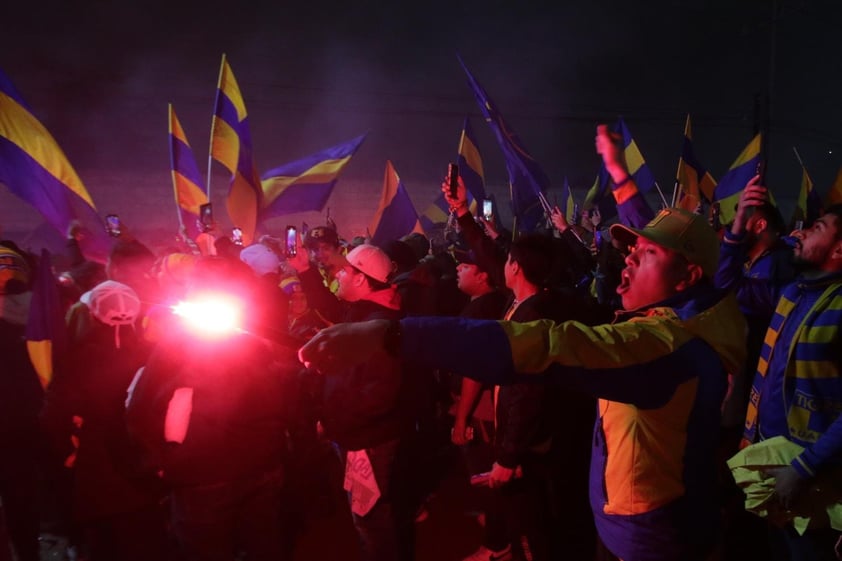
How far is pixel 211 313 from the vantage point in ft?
8.96

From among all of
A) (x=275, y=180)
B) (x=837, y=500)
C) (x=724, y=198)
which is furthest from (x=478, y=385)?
(x=724, y=198)

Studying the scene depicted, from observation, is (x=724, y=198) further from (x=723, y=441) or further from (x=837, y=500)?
(x=837, y=500)

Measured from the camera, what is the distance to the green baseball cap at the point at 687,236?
85.1 inches

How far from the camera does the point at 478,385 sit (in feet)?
14.0

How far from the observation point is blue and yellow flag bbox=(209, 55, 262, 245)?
6.53 metres

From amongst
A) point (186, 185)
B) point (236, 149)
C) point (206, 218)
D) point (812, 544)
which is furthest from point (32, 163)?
point (812, 544)

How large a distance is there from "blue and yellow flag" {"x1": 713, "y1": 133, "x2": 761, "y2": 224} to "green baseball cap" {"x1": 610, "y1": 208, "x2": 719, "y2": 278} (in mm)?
6274

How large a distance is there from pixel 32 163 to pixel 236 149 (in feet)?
10.9

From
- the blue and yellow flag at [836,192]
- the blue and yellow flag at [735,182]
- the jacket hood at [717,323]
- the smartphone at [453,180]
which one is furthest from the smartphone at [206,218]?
the blue and yellow flag at [836,192]

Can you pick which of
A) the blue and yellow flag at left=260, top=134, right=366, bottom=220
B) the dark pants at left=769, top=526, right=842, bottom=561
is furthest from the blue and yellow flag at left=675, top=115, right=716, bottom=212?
the dark pants at left=769, top=526, right=842, bottom=561

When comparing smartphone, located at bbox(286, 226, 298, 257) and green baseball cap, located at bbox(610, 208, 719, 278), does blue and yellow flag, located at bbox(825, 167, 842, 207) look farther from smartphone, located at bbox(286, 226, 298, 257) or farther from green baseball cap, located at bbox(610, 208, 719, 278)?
smartphone, located at bbox(286, 226, 298, 257)

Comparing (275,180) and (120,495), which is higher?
(275,180)

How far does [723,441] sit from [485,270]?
229 cm

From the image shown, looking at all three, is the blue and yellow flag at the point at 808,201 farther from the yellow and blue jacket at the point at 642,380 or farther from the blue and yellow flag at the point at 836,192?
the yellow and blue jacket at the point at 642,380
